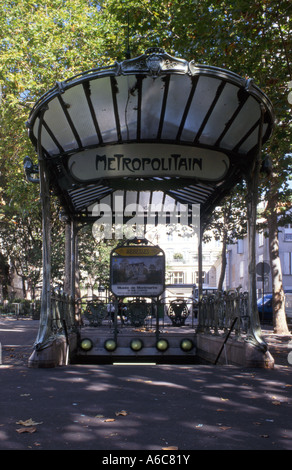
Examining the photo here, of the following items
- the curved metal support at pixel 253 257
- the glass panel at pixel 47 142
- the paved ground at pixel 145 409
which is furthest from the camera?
the glass panel at pixel 47 142

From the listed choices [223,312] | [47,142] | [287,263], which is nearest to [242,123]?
[47,142]

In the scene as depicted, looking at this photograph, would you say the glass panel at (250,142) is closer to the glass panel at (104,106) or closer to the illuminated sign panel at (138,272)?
the glass panel at (104,106)

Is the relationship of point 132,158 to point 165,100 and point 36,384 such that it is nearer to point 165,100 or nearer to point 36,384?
point 165,100

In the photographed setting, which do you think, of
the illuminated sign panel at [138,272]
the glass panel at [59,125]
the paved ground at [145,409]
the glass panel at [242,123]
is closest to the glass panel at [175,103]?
the glass panel at [242,123]

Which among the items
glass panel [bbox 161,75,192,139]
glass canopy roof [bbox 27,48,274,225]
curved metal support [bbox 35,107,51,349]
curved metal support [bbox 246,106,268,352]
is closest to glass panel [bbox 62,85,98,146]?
glass canopy roof [bbox 27,48,274,225]

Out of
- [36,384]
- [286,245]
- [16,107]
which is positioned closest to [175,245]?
[286,245]

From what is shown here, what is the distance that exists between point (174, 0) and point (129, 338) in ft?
29.8

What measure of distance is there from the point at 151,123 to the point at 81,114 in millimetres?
1300

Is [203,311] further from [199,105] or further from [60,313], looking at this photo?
[199,105]

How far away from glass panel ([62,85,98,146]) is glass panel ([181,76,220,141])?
1.70m

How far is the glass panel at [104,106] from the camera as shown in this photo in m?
7.98

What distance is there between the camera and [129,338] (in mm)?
12609

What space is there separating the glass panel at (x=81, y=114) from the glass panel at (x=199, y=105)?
1696 millimetres

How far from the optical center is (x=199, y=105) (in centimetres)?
856
